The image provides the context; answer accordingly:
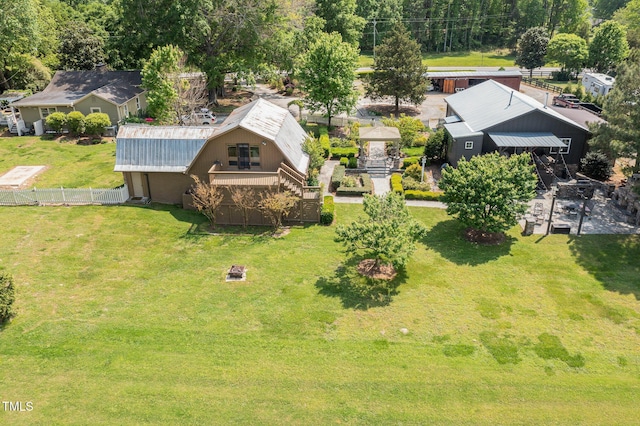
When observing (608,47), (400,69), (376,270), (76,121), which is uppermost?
(608,47)

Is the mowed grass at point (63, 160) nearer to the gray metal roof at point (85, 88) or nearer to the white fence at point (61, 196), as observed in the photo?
the white fence at point (61, 196)

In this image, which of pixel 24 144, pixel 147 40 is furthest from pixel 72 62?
pixel 24 144

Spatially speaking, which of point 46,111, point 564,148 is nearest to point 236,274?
point 564,148

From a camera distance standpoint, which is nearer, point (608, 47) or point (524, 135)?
point (524, 135)

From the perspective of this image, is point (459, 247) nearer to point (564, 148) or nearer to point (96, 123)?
point (564, 148)

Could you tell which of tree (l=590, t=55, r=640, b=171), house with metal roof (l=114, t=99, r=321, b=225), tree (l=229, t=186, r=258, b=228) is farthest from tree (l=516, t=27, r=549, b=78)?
tree (l=229, t=186, r=258, b=228)

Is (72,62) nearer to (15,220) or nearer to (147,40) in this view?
(147,40)
